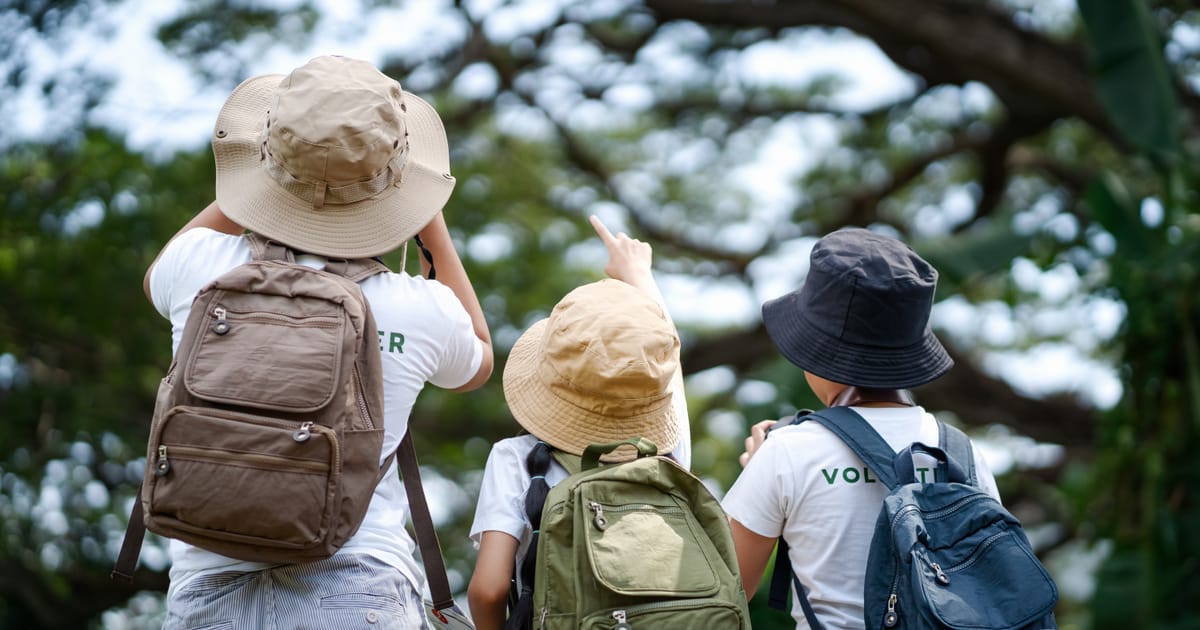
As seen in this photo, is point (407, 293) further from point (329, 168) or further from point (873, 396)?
point (873, 396)

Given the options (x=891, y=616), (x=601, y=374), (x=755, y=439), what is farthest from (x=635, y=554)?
(x=755, y=439)

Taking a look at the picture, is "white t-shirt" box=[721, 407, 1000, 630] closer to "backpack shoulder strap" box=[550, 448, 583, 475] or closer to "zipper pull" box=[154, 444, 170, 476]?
"backpack shoulder strap" box=[550, 448, 583, 475]

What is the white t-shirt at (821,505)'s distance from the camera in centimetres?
197

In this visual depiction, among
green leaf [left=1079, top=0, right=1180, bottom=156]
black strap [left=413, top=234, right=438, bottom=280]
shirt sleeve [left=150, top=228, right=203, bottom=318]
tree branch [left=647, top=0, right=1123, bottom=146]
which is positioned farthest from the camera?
tree branch [left=647, top=0, right=1123, bottom=146]

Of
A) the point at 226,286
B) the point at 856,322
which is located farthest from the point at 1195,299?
the point at 226,286

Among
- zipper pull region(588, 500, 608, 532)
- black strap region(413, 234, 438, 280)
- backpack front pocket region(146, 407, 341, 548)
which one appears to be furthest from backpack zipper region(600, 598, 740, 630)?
black strap region(413, 234, 438, 280)

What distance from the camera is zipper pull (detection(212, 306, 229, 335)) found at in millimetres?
1651

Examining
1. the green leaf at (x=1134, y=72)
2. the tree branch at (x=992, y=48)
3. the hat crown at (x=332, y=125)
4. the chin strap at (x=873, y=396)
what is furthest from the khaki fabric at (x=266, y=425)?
the tree branch at (x=992, y=48)

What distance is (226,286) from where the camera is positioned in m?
1.69

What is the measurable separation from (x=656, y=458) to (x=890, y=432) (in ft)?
1.41

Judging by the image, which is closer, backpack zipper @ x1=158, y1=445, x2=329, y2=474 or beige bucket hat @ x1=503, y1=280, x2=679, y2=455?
backpack zipper @ x1=158, y1=445, x2=329, y2=474

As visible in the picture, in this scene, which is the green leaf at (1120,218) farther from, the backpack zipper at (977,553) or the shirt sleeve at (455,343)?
the shirt sleeve at (455,343)

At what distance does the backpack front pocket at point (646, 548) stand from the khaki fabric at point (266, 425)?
1.14ft

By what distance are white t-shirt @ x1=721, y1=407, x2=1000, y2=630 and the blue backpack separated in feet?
0.20
